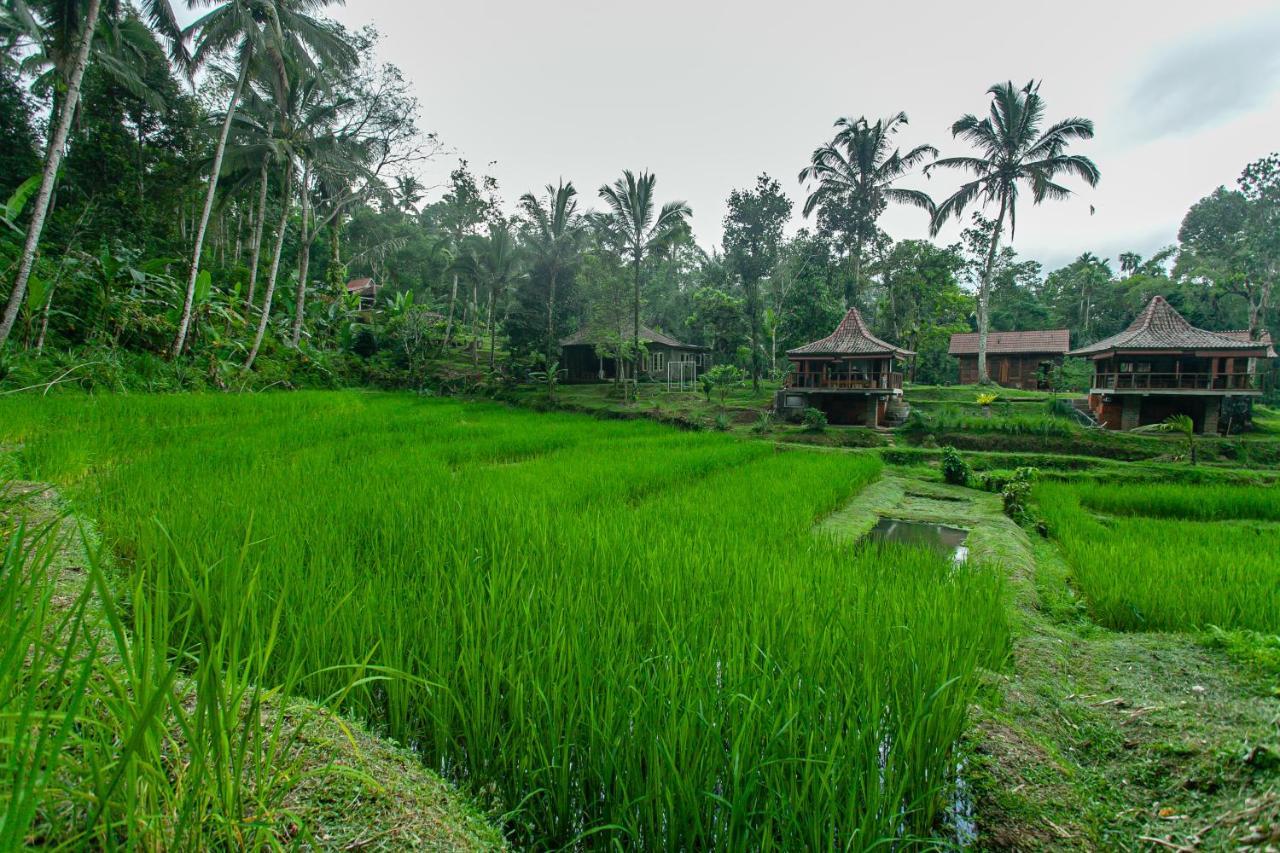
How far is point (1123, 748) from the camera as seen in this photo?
2.22m

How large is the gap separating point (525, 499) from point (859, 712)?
361cm

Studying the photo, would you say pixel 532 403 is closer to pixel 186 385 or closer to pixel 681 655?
pixel 186 385

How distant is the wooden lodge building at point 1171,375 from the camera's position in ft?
49.5

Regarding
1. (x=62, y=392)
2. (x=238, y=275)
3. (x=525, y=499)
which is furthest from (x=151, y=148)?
(x=525, y=499)

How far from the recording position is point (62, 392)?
8.84 m

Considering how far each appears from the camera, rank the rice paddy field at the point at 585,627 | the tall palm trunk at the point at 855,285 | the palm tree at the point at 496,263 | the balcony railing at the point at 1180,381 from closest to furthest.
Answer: the rice paddy field at the point at 585,627, the balcony railing at the point at 1180,381, the palm tree at the point at 496,263, the tall palm trunk at the point at 855,285

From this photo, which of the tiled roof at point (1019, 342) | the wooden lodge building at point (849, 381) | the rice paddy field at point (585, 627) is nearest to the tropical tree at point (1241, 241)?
the tiled roof at point (1019, 342)

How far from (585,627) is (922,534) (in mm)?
5496

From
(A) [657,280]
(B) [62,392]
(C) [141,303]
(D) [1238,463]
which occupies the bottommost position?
(D) [1238,463]

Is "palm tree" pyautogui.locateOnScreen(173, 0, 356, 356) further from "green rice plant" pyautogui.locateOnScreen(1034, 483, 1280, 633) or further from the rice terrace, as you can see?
"green rice plant" pyautogui.locateOnScreen(1034, 483, 1280, 633)

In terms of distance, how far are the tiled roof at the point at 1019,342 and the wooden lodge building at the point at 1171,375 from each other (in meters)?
8.94

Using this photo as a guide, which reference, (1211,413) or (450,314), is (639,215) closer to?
(450,314)

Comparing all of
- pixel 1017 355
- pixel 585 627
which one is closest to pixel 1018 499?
pixel 585 627

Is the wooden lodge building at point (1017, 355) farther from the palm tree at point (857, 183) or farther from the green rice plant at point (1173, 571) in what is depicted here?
the green rice plant at point (1173, 571)
